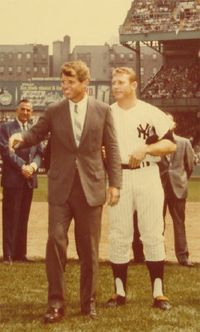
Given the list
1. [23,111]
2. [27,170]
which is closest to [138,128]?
[27,170]

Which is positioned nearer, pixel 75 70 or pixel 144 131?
pixel 75 70

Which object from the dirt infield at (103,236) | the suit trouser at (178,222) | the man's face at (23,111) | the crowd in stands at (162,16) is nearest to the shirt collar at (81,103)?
the man's face at (23,111)

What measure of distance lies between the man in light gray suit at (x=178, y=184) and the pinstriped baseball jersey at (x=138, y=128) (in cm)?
308

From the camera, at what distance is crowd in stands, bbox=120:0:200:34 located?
57812 mm

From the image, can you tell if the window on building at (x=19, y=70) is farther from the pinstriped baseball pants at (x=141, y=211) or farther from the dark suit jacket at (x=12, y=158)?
the pinstriped baseball pants at (x=141, y=211)

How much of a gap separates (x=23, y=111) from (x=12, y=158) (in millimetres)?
592

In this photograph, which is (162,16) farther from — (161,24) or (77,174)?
(77,174)

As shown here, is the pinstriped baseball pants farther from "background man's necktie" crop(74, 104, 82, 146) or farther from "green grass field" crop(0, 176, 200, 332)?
"background man's necktie" crop(74, 104, 82, 146)

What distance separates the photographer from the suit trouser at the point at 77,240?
5.84m

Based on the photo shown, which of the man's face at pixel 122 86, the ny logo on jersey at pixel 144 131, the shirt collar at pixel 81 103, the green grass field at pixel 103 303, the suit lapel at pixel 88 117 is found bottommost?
the green grass field at pixel 103 303

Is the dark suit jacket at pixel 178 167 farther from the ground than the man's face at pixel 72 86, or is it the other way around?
the man's face at pixel 72 86

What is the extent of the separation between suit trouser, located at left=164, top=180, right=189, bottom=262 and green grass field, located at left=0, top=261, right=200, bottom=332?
0.45 metres

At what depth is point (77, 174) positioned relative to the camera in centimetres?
585

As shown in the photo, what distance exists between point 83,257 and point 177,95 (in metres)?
51.8
